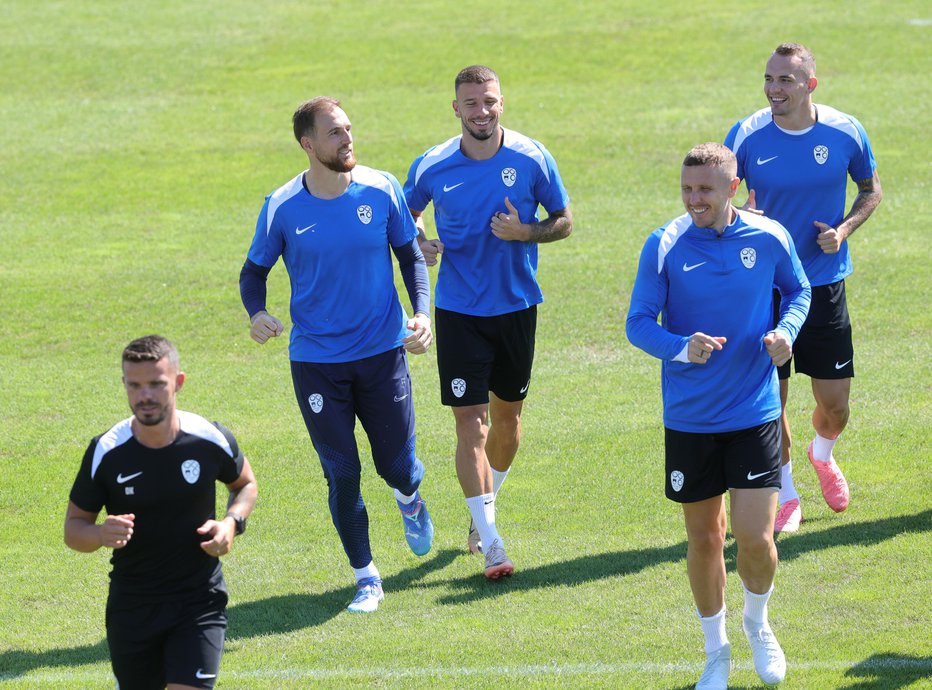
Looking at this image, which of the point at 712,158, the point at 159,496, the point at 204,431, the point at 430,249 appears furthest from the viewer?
the point at 430,249

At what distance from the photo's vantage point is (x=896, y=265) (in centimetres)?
1352

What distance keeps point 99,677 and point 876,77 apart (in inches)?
639

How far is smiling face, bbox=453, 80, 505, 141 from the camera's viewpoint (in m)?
7.91

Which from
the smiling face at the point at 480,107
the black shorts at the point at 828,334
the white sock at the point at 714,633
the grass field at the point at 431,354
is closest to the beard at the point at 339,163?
the smiling face at the point at 480,107

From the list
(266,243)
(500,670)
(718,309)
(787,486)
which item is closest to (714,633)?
(500,670)

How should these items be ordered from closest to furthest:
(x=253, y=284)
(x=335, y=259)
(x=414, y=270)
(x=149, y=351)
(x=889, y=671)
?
(x=149, y=351), (x=889, y=671), (x=335, y=259), (x=253, y=284), (x=414, y=270)

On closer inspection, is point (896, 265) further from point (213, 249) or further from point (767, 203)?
point (213, 249)

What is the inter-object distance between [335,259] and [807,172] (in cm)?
285

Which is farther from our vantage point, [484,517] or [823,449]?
[823,449]

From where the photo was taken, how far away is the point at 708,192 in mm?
6262

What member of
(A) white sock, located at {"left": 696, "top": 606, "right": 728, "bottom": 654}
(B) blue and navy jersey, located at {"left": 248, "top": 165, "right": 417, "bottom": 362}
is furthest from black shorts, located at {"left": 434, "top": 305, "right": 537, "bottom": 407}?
(A) white sock, located at {"left": 696, "top": 606, "right": 728, "bottom": 654}

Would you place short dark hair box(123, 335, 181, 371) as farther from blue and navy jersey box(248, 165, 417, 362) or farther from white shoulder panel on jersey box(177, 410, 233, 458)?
blue and navy jersey box(248, 165, 417, 362)

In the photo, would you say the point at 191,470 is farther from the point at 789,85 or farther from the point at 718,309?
the point at 789,85

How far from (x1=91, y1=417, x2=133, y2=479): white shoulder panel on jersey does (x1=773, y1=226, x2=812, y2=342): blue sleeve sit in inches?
117
